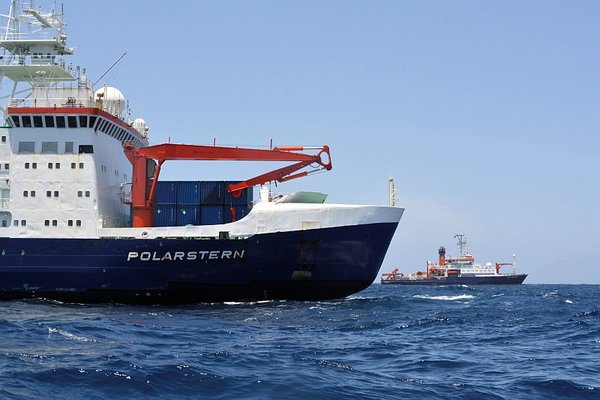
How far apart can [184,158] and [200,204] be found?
2137mm

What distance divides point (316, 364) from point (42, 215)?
19.5m

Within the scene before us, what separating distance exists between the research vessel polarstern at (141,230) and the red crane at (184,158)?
0.14ft

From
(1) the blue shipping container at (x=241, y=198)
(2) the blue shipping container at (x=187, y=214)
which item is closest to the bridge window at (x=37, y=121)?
(2) the blue shipping container at (x=187, y=214)

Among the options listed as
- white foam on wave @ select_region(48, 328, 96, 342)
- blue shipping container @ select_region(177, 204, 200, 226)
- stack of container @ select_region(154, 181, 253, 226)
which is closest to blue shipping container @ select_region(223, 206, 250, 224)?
stack of container @ select_region(154, 181, 253, 226)

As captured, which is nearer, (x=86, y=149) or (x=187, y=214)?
(x=86, y=149)

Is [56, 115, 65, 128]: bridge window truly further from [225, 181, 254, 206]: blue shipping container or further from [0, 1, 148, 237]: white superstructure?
[225, 181, 254, 206]: blue shipping container

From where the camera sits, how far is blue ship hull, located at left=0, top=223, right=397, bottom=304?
91.8ft

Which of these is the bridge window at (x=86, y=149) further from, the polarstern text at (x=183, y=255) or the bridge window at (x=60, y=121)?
the polarstern text at (x=183, y=255)

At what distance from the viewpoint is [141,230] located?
28.4 m

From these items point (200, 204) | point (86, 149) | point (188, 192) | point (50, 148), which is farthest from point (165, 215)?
point (50, 148)

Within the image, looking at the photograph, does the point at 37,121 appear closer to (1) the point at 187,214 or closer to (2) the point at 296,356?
(1) the point at 187,214

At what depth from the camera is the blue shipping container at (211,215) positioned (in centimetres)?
3039

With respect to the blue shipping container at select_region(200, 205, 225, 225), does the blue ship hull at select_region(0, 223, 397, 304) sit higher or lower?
lower

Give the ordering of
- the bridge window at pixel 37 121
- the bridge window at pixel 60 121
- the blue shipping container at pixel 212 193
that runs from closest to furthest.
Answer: the bridge window at pixel 60 121, the bridge window at pixel 37 121, the blue shipping container at pixel 212 193
